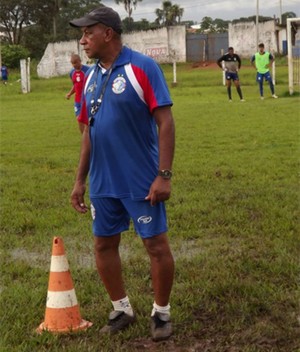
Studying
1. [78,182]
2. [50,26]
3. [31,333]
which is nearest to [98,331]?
[31,333]

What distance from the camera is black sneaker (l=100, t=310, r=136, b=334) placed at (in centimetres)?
388

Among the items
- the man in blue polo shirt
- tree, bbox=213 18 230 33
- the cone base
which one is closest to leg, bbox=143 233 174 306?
the man in blue polo shirt

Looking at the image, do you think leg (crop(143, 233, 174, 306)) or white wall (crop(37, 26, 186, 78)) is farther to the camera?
white wall (crop(37, 26, 186, 78))

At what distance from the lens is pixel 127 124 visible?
144 inches

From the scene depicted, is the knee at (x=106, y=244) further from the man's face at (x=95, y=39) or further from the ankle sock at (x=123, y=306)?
the man's face at (x=95, y=39)

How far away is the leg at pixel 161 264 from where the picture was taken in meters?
3.74

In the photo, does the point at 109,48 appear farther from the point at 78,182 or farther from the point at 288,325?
the point at 288,325

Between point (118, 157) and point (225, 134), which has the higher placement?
point (118, 157)

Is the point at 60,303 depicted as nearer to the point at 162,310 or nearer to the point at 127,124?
the point at 162,310

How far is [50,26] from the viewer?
2995 inches

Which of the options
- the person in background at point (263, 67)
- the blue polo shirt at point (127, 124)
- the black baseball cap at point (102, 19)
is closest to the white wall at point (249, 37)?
the person in background at point (263, 67)

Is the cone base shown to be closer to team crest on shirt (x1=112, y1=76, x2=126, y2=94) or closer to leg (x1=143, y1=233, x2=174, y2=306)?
leg (x1=143, y1=233, x2=174, y2=306)

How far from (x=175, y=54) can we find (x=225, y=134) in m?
43.5

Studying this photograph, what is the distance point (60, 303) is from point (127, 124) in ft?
3.77
